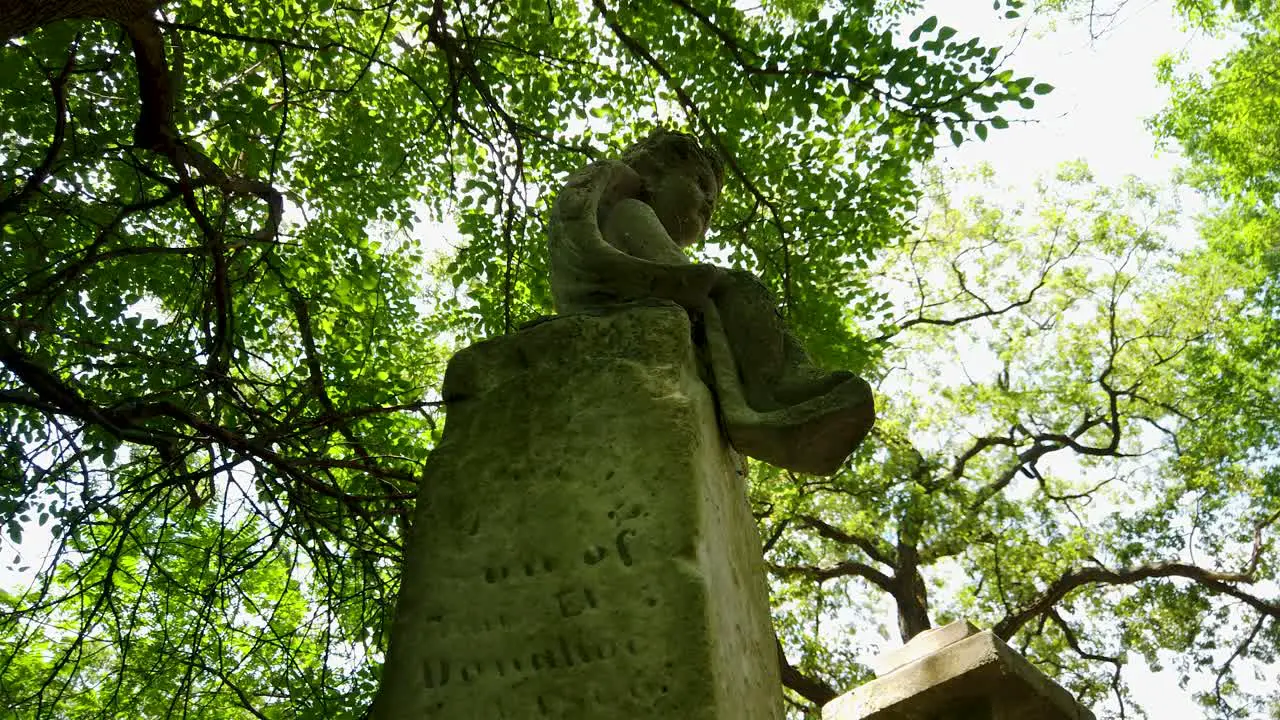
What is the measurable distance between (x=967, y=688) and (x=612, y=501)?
277 centimetres

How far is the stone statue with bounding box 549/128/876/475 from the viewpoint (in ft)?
7.77

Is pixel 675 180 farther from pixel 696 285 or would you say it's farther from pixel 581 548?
pixel 581 548

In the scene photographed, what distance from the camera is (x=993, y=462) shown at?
14.4 m

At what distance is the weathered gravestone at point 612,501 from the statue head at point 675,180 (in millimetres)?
540

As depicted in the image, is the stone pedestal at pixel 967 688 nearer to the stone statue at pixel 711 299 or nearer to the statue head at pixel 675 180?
the stone statue at pixel 711 299

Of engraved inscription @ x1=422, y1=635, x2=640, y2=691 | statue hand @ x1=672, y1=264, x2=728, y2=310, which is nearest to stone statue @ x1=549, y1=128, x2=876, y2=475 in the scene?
statue hand @ x1=672, y1=264, x2=728, y2=310

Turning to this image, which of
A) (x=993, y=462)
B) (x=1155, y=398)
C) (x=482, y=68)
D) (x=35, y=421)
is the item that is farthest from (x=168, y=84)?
(x=1155, y=398)

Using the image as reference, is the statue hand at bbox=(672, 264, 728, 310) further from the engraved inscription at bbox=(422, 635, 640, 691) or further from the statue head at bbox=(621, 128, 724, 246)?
the engraved inscription at bbox=(422, 635, 640, 691)

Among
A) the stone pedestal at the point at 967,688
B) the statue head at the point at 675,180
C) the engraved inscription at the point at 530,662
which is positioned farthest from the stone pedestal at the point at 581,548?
the stone pedestal at the point at 967,688

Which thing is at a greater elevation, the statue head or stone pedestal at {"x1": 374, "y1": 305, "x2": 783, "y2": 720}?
the statue head

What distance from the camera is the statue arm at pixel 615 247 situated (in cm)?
269

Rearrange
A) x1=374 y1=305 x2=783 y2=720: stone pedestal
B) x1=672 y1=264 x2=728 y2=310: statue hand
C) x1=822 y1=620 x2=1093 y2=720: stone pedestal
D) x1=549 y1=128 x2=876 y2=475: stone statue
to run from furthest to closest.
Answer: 1. x1=822 y1=620 x2=1093 y2=720: stone pedestal
2. x1=672 y1=264 x2=728 y2=310: statue hand
3. x1=549 y1=128 x2=876 y2=475: stone statue
4. x1=374 y1=305 x2=783 y2=720: stone pedestal

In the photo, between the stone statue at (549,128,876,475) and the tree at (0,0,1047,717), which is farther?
the tree at (0,0,1047,717)

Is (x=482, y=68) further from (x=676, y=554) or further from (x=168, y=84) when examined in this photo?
(x=676, y=554)
